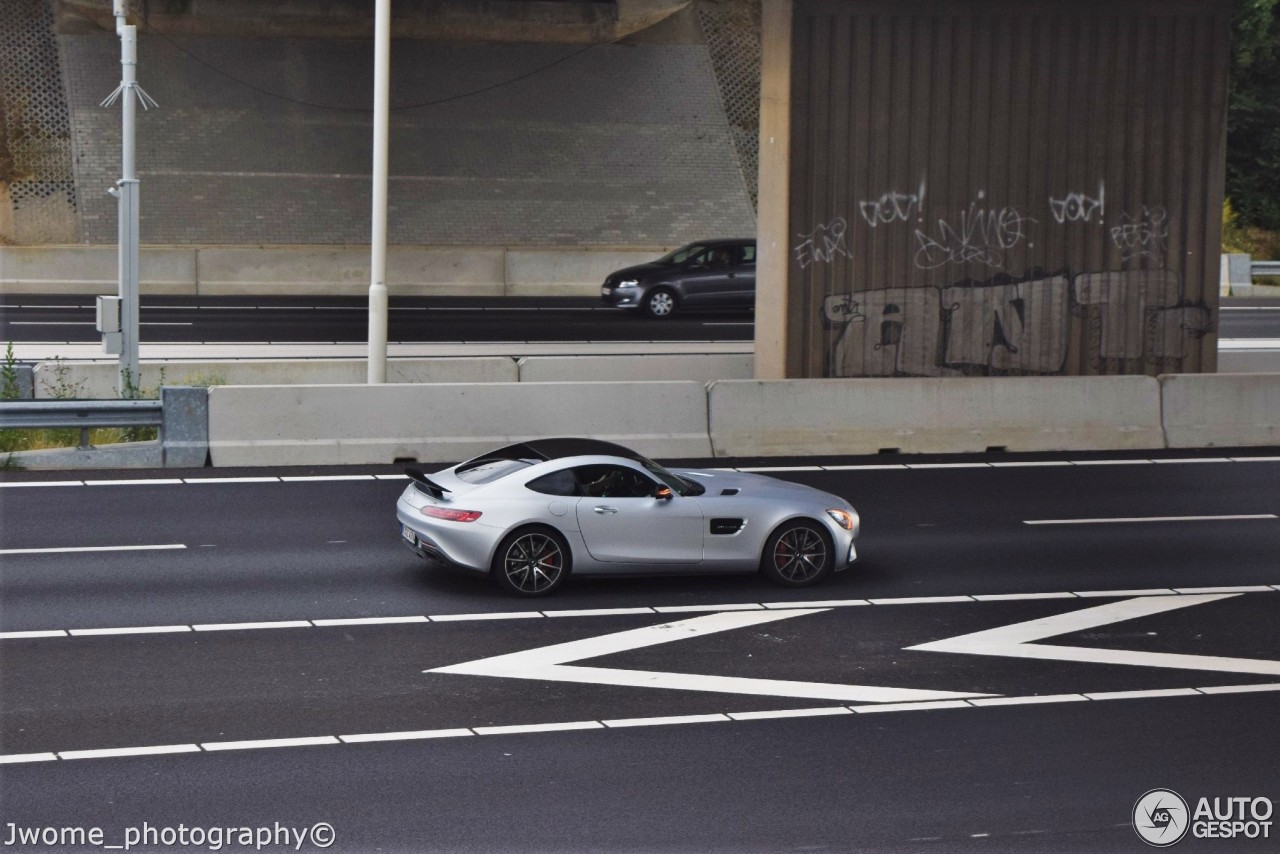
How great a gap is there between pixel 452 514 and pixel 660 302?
2264 cm

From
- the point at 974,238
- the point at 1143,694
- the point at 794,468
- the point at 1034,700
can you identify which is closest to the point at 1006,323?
the point at 974,238

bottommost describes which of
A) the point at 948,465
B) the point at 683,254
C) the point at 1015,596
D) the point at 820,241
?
the point at 1015,596

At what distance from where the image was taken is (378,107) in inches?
752

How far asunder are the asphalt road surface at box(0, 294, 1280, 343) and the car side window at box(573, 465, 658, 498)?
1610 cm

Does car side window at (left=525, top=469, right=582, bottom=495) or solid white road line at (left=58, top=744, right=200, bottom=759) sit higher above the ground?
car side window at (left=525, top=469, right=582, bottom=495)

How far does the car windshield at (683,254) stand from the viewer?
114 feet

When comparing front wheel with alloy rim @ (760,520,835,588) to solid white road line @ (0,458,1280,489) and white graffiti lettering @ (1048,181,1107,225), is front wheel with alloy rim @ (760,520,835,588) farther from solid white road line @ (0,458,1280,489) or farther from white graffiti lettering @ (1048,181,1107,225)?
white graffiti lettering @ (1048,181,1107,225)

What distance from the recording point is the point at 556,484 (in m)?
12.2

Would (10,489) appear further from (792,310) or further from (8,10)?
(8,10)

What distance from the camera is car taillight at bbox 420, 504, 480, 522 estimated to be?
1185 cm

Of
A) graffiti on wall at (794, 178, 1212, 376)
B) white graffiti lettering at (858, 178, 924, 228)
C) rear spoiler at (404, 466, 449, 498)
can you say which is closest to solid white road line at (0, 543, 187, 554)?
rear spoiler at (404, 466, 449, 498)

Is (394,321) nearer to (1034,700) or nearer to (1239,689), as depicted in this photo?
(1034,700)

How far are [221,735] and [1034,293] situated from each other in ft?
46.4

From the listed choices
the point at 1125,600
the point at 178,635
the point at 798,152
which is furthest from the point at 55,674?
the point at 798,152
